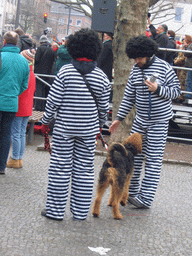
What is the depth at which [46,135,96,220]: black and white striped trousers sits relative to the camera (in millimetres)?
4914

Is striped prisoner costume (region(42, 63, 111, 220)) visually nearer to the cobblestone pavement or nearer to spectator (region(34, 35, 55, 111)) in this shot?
the cobblestone pavement

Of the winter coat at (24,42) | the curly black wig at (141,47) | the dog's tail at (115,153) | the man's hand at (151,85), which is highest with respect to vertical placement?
the curly black wig at (141,47)

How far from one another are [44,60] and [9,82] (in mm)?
5579

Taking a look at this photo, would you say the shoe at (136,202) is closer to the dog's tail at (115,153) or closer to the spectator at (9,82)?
the dog's tail at (115,153)

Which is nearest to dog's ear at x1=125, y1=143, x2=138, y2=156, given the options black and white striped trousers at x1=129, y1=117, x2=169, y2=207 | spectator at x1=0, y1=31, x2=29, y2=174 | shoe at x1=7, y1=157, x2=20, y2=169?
black and white striped trousers at x1=129, y1=117, x2=169, y2=207

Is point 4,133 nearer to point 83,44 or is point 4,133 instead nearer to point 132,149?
point 132,149

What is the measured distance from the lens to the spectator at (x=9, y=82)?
6488 millimetres

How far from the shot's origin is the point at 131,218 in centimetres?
540

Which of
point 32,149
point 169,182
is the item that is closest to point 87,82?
point 169,182

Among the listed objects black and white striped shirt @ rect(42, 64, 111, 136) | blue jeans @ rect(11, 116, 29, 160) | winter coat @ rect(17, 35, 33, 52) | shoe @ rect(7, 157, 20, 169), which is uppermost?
winter coat @ rect(17, 35, 33, 52)

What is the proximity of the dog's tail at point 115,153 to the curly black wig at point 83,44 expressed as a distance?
1.03m

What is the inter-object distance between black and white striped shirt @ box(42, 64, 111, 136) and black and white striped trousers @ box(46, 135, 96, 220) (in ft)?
0.40

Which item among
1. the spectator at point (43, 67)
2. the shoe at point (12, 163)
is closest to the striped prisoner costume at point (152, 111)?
the shoe at point (12, 163)

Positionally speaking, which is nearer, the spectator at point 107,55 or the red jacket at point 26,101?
the red jacket at point 26,101
